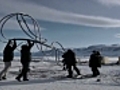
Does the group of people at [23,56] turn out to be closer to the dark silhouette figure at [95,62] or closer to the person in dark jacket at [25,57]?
the person in dark jacket at [25,57]

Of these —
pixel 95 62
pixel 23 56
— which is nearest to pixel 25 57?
pixel 23 56

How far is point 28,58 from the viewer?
1360 centimetres

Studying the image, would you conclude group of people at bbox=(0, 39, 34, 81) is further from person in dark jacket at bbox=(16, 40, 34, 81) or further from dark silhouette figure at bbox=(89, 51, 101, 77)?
dark silhouette figure at bbox=(89, 51, 101, 77)

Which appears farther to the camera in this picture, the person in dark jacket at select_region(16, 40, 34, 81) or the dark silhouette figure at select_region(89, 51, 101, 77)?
the dark silhouette figure at select_region(89, 51, 101, 77)

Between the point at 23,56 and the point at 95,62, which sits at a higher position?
the point at 23,56

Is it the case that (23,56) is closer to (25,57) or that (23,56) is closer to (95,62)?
(25,57)

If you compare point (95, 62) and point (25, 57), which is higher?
point (25, 57)

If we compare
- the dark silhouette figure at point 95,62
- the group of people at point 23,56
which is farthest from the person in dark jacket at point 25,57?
the dark silhouette figure at point 95,62

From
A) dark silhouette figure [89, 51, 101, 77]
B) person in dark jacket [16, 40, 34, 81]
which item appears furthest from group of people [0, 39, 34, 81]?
dark silhouette figure [89, 51, 101, 77]

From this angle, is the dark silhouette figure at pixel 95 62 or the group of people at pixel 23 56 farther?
the dark silhouette figure at pixel 95 62

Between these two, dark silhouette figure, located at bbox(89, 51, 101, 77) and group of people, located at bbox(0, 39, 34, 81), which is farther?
dark silhouette figure, located at bbox(89, 51, 101, 77)

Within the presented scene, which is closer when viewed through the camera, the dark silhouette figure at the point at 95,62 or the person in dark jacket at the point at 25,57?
the person in dark jacket at the point at 25,57

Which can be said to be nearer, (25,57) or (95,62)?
(25,57)

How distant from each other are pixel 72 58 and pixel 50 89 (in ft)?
18.6
